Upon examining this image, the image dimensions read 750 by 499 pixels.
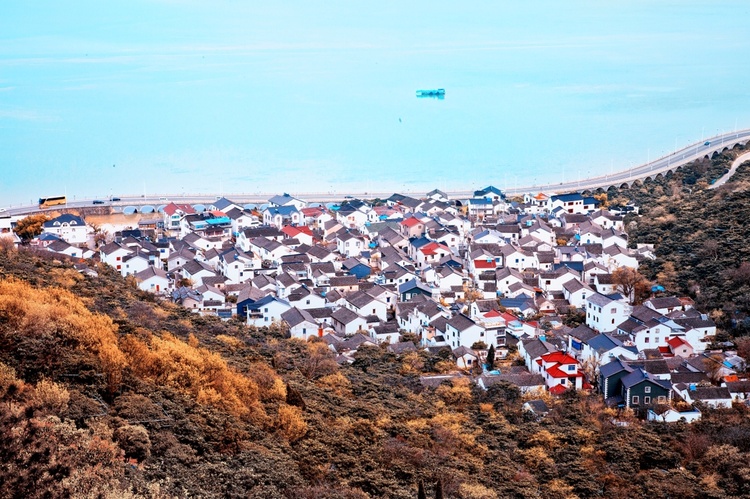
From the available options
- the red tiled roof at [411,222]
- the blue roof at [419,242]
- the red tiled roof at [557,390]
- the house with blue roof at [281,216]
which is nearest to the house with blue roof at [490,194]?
the red tiled roof at [411,222]

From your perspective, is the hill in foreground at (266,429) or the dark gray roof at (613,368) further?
the dark gray roof at (613,368)

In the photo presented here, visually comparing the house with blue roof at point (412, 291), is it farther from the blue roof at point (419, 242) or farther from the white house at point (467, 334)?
the blue roof at point (419, 242)

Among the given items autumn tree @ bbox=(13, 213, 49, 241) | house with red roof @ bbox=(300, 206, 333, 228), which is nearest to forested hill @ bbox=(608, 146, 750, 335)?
house with red roof @ bbox=(300, 206, 333, 228)

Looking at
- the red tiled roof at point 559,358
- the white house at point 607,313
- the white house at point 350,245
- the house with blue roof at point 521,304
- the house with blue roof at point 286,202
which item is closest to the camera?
the red tiled roof at point 559,358

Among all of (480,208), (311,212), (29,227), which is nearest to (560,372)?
(311,212)

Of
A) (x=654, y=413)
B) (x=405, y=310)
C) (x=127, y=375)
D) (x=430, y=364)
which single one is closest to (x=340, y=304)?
(x=405, y=310)

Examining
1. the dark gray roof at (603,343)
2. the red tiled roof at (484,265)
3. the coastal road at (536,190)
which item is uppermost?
the coastal road at (536,190)

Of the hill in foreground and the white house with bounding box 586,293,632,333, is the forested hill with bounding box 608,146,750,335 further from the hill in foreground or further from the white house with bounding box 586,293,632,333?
the hill in foreground
